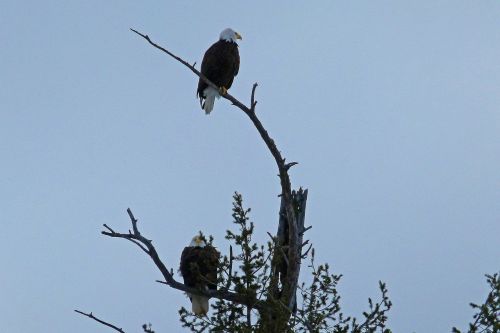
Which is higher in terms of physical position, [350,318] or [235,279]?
[235,279]

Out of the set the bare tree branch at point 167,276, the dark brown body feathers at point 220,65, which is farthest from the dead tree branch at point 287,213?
the dark brown body feathers at point 220,65

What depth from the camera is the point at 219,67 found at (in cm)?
1086

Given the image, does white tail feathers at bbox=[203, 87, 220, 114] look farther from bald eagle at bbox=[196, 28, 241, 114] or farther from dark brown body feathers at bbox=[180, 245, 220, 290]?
dark brown body feathers at bbox=[180, 245, 220, 290]

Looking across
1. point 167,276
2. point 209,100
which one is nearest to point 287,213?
point 167,276

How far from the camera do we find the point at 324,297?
6801 mm

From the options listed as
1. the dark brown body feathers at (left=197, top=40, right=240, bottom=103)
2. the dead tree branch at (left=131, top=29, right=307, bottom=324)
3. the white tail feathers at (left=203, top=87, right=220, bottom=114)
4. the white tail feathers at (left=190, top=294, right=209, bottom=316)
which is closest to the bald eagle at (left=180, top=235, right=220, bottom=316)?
the white tail feathers at (left=190, top=294, right=209, bottom=316)

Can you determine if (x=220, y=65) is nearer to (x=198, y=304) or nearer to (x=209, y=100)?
(x=209, y=100)

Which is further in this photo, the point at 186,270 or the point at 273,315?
the point at 186,270

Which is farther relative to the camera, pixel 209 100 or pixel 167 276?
pixel 209 100

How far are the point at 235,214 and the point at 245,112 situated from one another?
936 millimetres

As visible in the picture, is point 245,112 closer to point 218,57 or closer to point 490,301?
point 490,301

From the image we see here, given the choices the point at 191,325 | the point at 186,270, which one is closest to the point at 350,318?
the point at 191,325

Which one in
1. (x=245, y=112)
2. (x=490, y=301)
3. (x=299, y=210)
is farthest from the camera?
(x=299, y=210)

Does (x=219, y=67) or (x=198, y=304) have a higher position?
(x=219, y=67)
